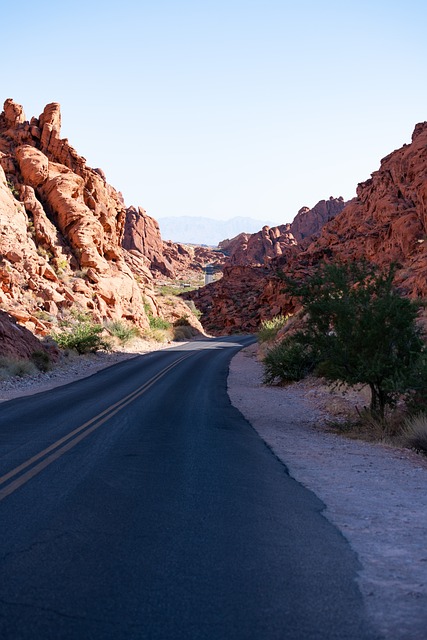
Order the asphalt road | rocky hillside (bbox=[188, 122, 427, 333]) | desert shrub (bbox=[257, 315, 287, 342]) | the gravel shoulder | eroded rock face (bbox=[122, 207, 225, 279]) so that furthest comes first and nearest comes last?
eroded rock face (bbox=[122, 207, 225, 279])
desert shrub (bbox=[257, 315, 287, 342])
rocky hillside (bbox=[188, 122, 427, 333])
the gravel shoulder
the asphalt road

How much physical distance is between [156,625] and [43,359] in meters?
22.9

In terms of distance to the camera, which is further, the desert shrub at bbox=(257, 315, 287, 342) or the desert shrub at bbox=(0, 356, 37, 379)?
the desert shrub at bbox=(257, 315, 287, 342)

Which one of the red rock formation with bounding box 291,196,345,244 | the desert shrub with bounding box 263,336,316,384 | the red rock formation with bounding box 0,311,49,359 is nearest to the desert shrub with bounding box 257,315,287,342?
the desert shrub with bounding box 263,336,316,384

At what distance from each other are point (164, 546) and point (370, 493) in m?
3.20

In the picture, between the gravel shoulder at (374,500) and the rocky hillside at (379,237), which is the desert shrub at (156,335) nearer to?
the rocky hillside at (379,237)

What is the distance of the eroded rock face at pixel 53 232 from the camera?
3444cm

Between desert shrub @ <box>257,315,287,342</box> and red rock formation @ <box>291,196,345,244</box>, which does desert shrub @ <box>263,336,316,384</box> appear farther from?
red rock formation @ <box>291,196,345,244</box>

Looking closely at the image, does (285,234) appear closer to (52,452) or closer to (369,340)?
(369,340)

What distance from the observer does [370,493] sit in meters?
7.07

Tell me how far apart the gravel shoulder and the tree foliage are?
1478mm

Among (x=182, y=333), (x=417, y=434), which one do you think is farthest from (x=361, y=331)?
(x=182, y=333)

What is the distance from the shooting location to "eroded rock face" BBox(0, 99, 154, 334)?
113 feet

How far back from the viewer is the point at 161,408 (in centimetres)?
1473

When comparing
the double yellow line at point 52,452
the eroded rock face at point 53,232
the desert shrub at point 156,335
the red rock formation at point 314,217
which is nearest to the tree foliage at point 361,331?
the double yellow line at point 52,452
